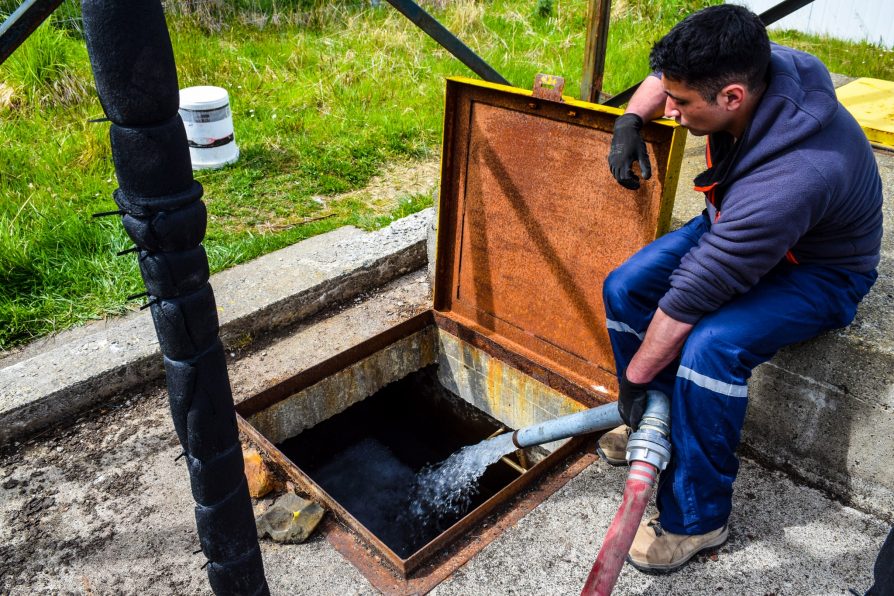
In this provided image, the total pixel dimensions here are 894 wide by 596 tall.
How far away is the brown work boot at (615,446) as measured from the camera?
2.87m

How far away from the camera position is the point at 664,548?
2.43 m

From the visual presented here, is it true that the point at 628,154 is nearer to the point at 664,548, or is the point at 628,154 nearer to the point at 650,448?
the point at 650,448

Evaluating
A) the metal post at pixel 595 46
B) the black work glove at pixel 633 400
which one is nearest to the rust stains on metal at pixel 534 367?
the black work glove at pixel 633 400

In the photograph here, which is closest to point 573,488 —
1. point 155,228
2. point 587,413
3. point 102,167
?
point 587,413

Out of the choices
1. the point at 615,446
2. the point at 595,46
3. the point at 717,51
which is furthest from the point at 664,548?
the point at 595,46

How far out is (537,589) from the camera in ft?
7.88

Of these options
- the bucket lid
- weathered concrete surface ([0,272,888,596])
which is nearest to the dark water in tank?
weathered concrete surface ([0,272,888,596])

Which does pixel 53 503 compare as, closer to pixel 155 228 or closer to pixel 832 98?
pixel 155 228

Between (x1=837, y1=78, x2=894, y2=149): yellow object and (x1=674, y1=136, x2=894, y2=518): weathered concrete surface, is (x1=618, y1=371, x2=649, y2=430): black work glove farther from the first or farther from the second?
(x1=837, y1=78, x2=894, y2=149): yellow object

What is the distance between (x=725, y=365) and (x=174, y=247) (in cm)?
162

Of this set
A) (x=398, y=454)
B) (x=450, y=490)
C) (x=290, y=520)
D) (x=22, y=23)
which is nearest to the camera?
(x=22, y=23)

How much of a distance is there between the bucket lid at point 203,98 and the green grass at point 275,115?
0.46 m

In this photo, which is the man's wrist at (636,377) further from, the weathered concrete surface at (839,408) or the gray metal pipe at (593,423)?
the weathered concrete surface at (839,408)

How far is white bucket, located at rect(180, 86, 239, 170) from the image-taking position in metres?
5.22
